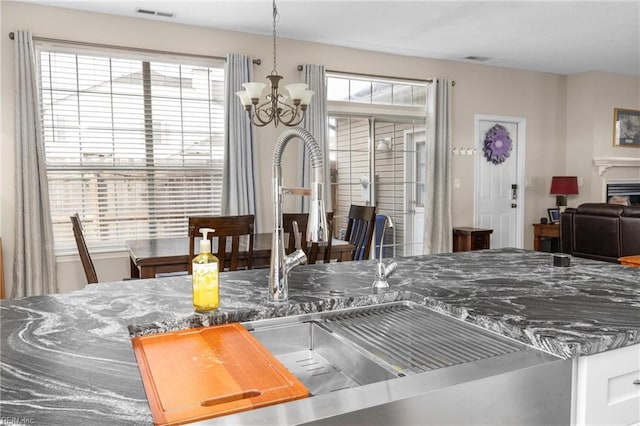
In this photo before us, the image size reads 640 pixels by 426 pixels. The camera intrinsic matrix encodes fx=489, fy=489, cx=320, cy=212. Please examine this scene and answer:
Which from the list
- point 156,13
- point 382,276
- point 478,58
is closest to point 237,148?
point 156,13

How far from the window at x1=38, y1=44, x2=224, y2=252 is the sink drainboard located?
352 cm

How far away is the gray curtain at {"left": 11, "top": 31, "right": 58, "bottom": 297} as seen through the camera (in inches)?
151

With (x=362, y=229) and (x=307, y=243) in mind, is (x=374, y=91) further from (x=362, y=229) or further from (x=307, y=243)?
(x=307, y=243)

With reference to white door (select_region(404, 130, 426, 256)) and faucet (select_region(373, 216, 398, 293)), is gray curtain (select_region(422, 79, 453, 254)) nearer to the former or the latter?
white door (select_region(404, 130, 426, 256))

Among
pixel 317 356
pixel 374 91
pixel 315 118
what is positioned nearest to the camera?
pixel 317 356

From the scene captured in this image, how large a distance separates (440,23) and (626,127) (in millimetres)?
3856

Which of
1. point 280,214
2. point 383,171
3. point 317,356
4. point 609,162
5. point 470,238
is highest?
point 609,162

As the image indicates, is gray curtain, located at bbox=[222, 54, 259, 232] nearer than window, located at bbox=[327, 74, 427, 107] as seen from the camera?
Yes

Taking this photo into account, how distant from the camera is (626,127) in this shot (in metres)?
6.71

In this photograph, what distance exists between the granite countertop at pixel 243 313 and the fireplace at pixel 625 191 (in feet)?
17.9

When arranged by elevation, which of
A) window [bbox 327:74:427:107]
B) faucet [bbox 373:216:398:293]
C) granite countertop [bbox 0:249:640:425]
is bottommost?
granite countertop [bbox 0:249:640:425]

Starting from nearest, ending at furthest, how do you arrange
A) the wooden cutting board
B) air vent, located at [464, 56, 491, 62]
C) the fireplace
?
the wooden cutting board → air vent, located at [464, 56, 491, 62] → the fireplace

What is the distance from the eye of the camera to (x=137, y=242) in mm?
3729

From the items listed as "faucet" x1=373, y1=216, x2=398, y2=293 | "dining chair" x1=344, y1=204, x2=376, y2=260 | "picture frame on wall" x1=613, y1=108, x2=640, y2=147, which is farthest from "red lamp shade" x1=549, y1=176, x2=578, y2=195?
"faucet" x1=373, y1=216, x2=398, y2=293
